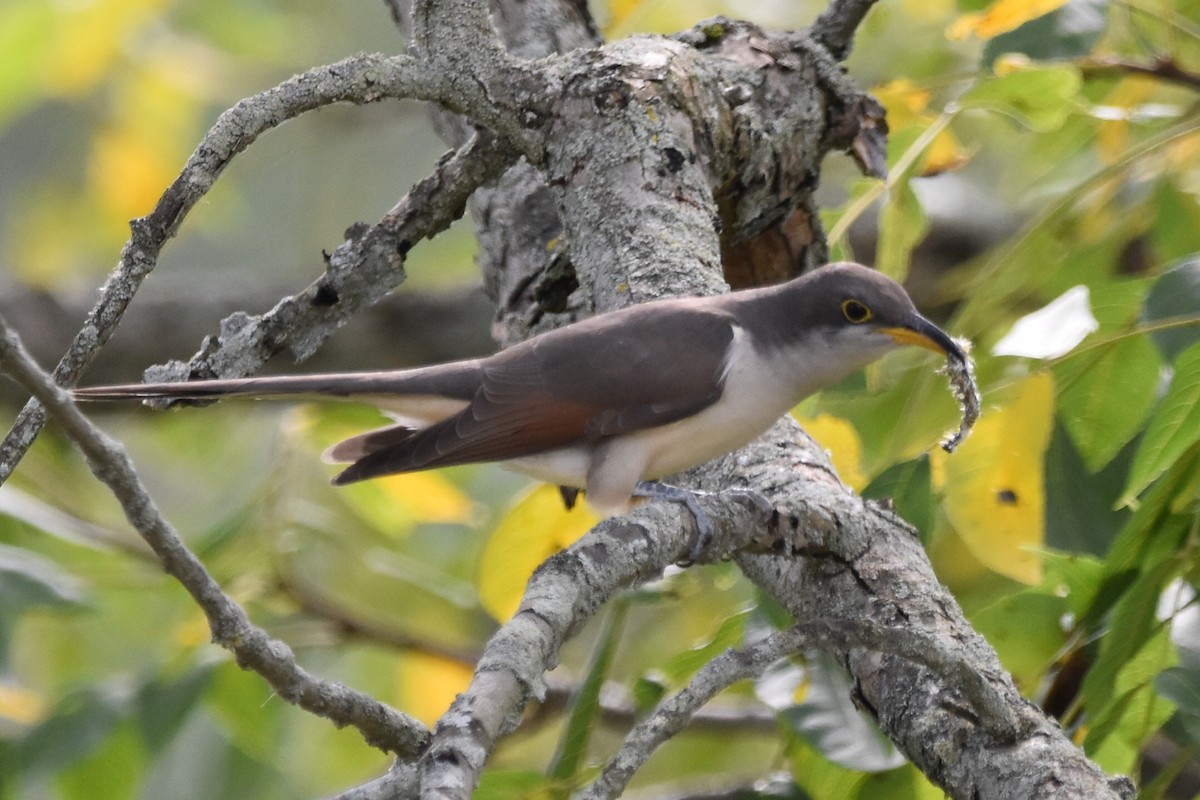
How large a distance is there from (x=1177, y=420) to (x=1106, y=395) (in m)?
0.59

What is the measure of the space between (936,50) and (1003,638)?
317 centimetres

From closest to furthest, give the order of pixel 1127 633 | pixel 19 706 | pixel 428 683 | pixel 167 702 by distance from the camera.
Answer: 1. pixel 1127 633
2. pixel 167 702
3. pixel 19 706
4. pixel 428 683

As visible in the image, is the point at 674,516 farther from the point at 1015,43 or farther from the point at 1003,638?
the point at 1015,43

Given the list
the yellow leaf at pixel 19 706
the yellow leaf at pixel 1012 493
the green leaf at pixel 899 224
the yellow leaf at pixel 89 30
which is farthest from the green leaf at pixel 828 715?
the yellow leaf at pixel 89 30

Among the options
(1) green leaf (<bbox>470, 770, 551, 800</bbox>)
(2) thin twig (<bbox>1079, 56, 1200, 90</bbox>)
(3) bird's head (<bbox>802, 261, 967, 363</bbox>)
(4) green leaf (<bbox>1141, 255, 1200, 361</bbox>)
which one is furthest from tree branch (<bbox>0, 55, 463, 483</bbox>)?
(2) thin twig (<bbox>1079, 56, 1200, 90</bbox>)

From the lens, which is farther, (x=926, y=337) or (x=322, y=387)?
(x=926, y=337)

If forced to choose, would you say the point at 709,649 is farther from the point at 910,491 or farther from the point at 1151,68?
the point at 1151,68

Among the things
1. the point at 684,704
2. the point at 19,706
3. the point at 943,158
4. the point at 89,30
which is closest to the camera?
the point at 684,704

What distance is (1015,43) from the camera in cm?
383

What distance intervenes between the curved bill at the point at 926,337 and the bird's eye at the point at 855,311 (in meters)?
0.06

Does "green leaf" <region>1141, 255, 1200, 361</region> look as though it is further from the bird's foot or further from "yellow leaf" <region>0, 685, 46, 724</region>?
"yellow leaf" <region>0, 685, 46, 724</region>

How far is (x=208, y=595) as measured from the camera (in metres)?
1.78

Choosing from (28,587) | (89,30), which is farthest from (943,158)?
(89,30)

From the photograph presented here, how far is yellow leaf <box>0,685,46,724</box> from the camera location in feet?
13.9
